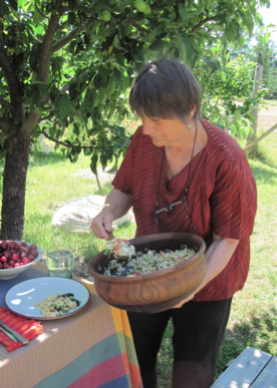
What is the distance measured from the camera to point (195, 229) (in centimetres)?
139

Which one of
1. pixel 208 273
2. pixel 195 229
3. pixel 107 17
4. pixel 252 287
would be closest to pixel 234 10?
pixel 107 17

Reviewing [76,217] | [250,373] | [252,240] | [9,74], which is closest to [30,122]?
[9,74]

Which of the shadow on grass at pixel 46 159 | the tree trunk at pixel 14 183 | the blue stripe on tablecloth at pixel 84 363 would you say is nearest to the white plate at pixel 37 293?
the blue stripe on tablecloth at pixel 84 363

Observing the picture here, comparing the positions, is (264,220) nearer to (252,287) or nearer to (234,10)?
(252,287)

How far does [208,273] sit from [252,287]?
218 centimetres

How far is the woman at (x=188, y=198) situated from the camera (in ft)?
4.05

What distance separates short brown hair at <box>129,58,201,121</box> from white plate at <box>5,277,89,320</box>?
2.25ft

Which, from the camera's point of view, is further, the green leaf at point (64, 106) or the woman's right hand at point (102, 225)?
the green leaf at point (64, 106)

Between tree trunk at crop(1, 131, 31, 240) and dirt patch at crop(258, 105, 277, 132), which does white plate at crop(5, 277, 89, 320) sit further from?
dirt patch at crop(258, 105, 277, 132)

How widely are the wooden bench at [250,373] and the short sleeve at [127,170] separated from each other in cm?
86

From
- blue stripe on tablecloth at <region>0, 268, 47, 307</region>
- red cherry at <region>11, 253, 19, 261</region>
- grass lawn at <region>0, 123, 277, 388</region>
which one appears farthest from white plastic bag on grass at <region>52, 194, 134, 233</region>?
red cherry at <region>11, 253, 19, 261</region>

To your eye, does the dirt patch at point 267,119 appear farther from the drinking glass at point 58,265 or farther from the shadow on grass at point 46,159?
the drinking glass at point 58,265

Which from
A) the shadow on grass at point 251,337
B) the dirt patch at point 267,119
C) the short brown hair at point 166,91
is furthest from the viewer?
the dirt patch at point 267,119

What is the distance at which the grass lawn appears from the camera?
2.63 metres
